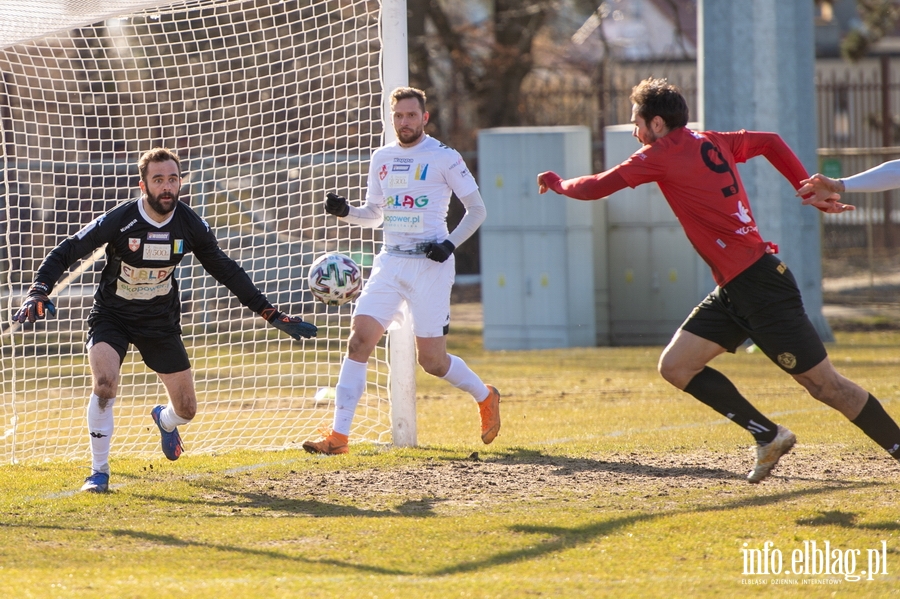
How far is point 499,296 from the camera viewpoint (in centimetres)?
1554

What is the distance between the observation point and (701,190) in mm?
5605

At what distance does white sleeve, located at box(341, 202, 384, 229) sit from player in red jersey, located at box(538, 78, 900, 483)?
1.64 m

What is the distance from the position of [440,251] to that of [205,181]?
15.6 feet

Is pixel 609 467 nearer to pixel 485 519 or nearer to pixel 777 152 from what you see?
pixel 485 519

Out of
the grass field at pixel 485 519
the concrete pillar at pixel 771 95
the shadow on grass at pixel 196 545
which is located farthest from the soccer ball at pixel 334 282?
the concrete pillar at pixel 771 95

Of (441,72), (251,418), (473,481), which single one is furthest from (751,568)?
(441,72)

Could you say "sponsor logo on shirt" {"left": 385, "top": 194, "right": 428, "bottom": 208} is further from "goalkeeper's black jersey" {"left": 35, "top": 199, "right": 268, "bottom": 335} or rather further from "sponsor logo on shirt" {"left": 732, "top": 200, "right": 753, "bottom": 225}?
"sponsor logo on shirt" {"left": 732, "top": 200, "right": 753, "bottom": 225}

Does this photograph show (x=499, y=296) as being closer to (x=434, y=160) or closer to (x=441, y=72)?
(x=434, y=160)

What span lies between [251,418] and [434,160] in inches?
135

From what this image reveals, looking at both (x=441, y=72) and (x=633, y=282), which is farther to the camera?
(x=441, y=72)

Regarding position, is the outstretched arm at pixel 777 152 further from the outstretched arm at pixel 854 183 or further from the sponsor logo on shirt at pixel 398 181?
the sponsor logo on shirt at pixel 398 181

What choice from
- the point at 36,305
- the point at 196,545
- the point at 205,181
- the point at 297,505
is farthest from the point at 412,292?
the point at 205,181

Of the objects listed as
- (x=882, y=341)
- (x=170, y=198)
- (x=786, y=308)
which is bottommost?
(x=882, y=341)

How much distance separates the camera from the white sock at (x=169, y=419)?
6766 mm
